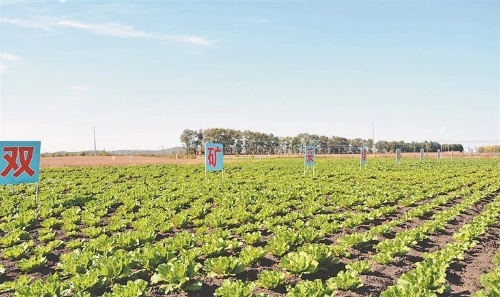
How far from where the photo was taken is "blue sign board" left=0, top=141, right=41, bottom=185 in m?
13.4

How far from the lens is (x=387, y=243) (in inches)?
349

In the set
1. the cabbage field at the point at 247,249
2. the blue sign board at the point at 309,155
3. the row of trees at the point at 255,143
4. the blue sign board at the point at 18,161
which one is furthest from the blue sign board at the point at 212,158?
the row of trees at the point at 255,143

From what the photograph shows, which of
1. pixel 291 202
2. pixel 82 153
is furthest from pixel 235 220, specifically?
pixel 82 153

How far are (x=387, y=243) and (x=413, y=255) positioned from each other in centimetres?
74

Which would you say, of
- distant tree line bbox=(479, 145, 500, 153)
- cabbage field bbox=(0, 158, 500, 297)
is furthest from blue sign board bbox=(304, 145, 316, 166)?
distant tree line bbox=(479, 145, 500, 153)

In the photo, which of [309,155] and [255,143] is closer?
[309,155]

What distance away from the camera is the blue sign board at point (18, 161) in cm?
1335

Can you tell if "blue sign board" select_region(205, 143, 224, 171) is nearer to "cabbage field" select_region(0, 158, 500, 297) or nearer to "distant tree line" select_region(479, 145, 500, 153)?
"cabbage field" select_region(0, 158, 500, 297)

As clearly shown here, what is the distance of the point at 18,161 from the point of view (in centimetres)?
1368

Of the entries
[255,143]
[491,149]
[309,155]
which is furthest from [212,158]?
[255,143]

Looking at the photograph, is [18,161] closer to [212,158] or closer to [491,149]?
[212,158]

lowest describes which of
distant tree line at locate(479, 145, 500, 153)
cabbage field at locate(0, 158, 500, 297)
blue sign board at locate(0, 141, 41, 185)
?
cabbage field at locate(0, 158, 500, 297)

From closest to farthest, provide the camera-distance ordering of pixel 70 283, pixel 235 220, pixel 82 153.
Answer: pixel 70 283, pixel 235 220, pixel 82 153

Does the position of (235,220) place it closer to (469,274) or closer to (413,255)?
(413,255)
